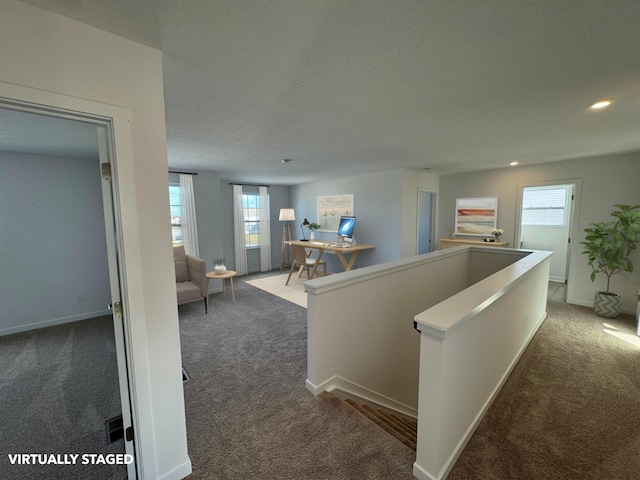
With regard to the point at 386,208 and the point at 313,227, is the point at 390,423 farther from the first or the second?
the point at 313,227

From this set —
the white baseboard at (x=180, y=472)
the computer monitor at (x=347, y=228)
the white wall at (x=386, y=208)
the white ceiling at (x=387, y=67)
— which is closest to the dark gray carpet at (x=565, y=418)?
the white baseboard at (x=180, y=472)

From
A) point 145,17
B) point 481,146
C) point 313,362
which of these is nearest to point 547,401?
point 313,362

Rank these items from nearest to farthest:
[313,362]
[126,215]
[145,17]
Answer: [145,17] → [126,215] → [313,362]

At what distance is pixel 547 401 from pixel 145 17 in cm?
345

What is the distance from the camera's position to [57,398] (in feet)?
6.71

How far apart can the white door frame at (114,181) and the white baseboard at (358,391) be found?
3.77 ft

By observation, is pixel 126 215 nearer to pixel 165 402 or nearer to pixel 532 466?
pixel 165 402

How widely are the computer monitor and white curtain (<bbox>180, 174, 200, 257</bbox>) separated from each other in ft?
9.28

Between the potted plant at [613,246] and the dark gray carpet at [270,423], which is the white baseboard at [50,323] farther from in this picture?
the potted plant at [613,246]

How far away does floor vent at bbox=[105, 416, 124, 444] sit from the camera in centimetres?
170

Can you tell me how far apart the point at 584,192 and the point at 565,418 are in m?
3.72

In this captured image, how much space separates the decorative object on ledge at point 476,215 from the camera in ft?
16.5

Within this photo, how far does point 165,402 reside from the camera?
1321 mm

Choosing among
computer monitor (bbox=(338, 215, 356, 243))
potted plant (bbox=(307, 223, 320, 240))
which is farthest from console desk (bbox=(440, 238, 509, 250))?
potted plant (bbox=(307, 223, 320, 240))
